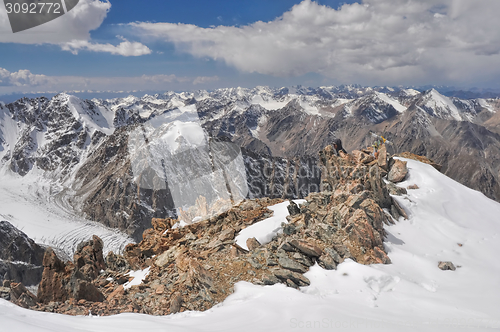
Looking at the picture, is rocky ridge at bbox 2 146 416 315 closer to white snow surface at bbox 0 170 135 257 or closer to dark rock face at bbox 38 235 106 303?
dark rock face at bbox 38 235 106 303

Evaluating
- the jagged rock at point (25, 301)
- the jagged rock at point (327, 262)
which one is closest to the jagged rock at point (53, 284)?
the jagged rock at point (25, 301)

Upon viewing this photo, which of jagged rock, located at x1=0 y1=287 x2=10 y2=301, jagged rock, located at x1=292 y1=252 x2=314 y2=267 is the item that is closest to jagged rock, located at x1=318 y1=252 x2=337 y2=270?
jagged rock, located at x1=292 y1=252 x2=314 y2=267

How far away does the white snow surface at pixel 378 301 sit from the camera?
31.3 ft

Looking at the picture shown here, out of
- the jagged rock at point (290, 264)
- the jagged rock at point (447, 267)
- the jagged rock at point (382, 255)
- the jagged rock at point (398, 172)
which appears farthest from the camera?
the jagged rock at point (398, 172)

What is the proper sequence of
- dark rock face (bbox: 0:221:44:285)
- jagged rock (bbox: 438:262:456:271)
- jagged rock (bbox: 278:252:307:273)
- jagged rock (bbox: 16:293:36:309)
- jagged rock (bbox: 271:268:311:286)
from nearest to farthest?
jagged rock (bbox: 271:268:311:286) < jagged rock (bbox: 278:252:307:273) < jagged rock (bbox: 438:262:456:271) < jagged rock (bbox: 16:293:36:309) < dark rock face (bbox: 0:221:44:285)

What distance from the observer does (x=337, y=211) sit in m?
18.7

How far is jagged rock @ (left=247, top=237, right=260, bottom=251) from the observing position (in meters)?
17.5

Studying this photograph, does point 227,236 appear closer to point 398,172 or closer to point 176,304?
point 176,304

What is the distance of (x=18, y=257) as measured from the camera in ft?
297

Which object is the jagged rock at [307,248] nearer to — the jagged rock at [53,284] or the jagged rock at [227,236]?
the jagged rock at [227,236]

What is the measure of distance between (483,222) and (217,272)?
70.1 ft

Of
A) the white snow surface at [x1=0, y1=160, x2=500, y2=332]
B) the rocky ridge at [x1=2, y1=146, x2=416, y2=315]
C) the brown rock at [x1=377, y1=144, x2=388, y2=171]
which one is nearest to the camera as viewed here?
the white snow surface at [x1=0, y1=160, x2=500, y2=332]

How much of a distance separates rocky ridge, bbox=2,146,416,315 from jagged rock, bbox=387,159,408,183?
10.3 ft

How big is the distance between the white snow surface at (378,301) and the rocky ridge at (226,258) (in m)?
1.04
